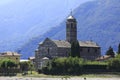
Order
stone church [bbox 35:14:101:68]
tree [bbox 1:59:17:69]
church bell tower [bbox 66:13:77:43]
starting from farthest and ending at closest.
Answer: church bell tower [bbox 66:13:77:43] < stone church [bbox 35:14:101:68] < tree [bbox 1:59:17:69]

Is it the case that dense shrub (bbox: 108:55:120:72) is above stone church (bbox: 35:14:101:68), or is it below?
below

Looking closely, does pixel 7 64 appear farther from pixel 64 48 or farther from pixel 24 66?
pixel 64 48

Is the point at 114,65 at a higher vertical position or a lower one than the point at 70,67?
higher

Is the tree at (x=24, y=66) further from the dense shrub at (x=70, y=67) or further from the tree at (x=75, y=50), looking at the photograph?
the dense shrub at (x=70, y=67)

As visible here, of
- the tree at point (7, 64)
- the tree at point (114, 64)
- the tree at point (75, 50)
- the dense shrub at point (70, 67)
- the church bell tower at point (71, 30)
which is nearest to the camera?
the dense shrub at point (70, 67)

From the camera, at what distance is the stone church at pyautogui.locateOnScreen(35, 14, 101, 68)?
157 meters

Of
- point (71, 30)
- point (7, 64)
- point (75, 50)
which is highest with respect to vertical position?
point (71, 30)

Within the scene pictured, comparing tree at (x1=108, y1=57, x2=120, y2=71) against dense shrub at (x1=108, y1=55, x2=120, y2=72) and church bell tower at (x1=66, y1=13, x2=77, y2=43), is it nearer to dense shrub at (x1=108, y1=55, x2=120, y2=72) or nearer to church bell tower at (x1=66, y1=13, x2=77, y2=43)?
dense shrub at (x1=108, y1=55, x2=120, y2=72)

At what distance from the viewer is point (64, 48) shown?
15612 cm

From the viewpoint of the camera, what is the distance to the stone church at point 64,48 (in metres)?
157

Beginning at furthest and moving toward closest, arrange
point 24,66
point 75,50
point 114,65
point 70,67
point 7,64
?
point 24,66 < point 75,50 < point 7,64 < point 114,65 < point 70,67

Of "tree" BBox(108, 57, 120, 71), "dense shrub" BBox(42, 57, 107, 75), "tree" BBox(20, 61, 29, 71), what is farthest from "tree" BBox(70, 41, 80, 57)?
"tree" BBox(20, 61, 29, 71)

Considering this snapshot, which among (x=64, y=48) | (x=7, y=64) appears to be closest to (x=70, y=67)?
(x=7, y=64)

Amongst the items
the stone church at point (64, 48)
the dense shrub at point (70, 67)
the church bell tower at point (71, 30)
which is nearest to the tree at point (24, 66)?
the stone church at point (64, 48)
